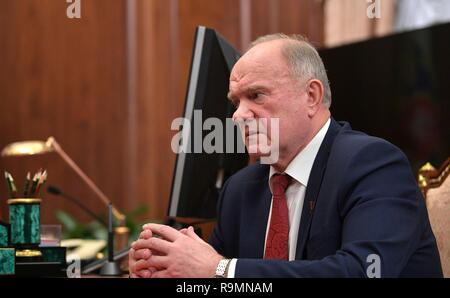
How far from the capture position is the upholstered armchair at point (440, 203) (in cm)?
207

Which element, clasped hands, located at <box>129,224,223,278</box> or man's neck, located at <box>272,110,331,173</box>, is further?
man's neck, located at <box>272,110,331,173</box>

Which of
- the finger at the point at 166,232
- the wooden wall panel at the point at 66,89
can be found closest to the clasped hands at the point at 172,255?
the finger at the point at 166,232

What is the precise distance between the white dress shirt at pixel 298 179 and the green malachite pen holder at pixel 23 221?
Answer: 0.63 metres

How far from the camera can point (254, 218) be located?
6.57ft

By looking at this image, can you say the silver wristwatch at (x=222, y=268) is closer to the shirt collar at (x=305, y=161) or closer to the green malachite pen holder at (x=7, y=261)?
the shirt collar at (x=305, y=161)

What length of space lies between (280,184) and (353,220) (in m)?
0.36

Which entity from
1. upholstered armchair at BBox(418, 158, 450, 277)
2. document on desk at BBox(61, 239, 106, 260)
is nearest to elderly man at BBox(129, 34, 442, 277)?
upholstered armchair at BBox(418, 158, 450, 277)

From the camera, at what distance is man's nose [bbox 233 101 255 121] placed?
1853 millimetres

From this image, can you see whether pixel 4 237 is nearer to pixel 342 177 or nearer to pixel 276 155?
pixel 276 155

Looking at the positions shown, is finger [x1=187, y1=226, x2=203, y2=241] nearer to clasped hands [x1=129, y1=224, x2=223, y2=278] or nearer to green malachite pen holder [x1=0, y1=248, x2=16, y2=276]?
clasped hands [x1=129, y1=224, x2=223, y2=278]

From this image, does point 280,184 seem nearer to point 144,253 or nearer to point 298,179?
point 298,179

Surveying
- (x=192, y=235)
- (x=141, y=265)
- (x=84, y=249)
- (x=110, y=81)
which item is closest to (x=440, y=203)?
(x=192, y=235)

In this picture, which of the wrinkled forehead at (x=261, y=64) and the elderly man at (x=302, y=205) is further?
the wrinkled forehead at (x=261, y=64)

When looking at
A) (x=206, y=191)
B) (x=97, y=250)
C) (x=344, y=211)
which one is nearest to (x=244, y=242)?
(x=206, y=191)
